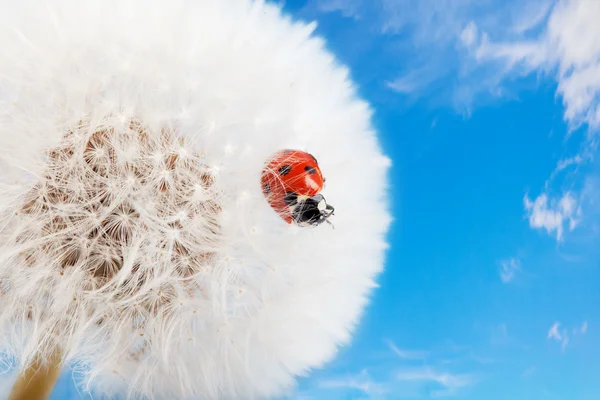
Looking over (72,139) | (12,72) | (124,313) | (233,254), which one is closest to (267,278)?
(233,254)

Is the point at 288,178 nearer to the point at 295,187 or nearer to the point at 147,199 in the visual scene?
the point at 295,187

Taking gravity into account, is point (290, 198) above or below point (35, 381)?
above

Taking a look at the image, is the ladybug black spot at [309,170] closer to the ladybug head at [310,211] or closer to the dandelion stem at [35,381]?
the ladybug head at [310,211]

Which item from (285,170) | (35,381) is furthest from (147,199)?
(35,381)

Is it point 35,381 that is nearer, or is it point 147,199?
point 147,199

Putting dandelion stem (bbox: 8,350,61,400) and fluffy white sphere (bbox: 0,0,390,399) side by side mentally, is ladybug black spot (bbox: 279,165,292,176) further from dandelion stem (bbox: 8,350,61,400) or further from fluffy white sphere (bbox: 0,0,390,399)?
dandelion stem (bbox: 8,350,61,400)

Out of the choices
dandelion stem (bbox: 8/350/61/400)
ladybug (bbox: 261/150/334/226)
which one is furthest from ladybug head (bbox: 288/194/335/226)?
dandelion stem (bbox: 8/350/61/400)
